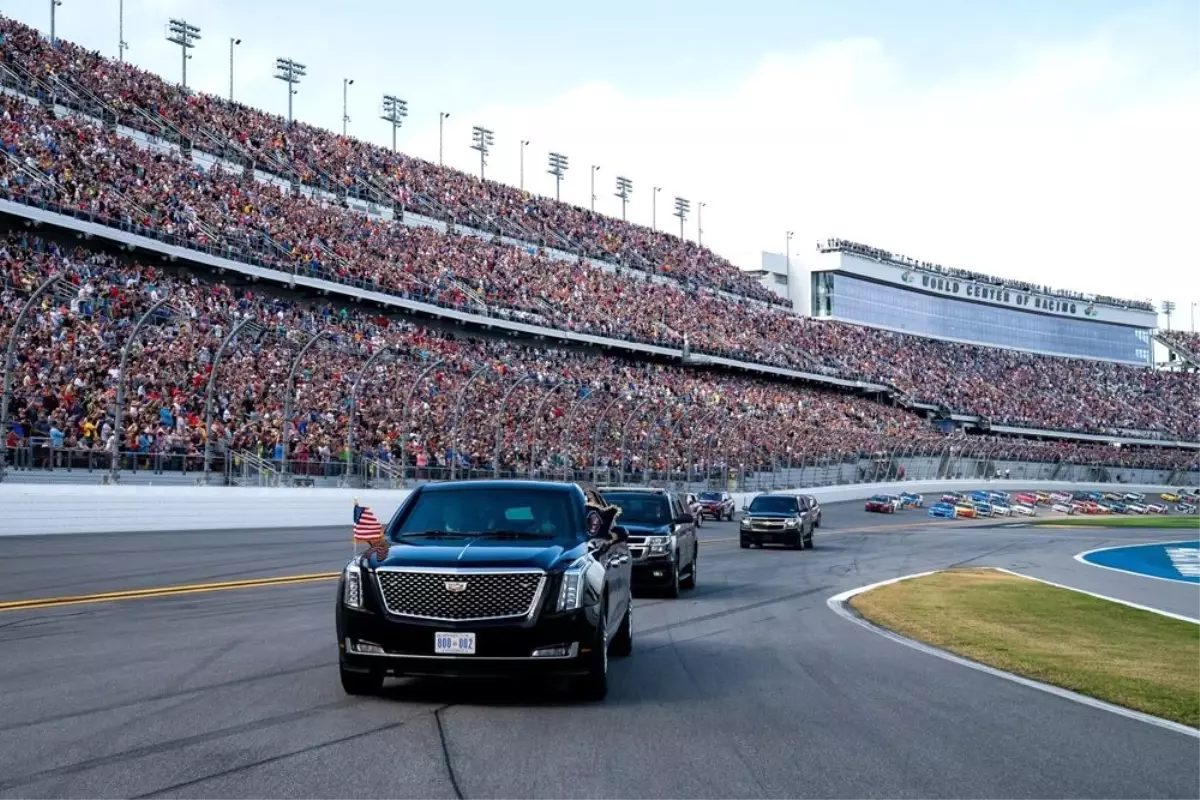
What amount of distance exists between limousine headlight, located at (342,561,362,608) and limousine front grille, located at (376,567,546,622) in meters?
0.17

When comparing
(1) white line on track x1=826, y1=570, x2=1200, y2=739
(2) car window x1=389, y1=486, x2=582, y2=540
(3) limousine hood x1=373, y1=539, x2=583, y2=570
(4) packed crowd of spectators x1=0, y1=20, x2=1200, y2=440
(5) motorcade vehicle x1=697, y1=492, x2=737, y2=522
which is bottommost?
(5) motorcade vehicle x1=697, y1=492, x2=737, y2=522

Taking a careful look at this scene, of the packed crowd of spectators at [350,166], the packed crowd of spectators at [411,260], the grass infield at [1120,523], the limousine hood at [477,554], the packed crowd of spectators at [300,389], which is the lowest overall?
the grass infield at [1120,523]

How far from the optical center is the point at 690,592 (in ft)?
67.4

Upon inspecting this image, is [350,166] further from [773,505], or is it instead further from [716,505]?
[773,505]

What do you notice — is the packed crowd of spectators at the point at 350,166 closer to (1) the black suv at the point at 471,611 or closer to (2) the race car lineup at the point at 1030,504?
(2) the race car lineup at the point at 1030,504

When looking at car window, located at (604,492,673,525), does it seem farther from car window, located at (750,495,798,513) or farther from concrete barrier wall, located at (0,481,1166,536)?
car window, located at (750,495,798,513)

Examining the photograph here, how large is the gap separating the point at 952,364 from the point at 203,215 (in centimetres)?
7688

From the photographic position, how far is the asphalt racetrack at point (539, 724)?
21.6 ft

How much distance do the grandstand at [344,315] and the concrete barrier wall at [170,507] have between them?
93 centimetres

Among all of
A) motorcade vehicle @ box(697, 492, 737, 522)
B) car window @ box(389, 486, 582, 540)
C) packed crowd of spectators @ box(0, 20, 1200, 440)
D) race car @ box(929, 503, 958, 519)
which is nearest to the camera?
car window @ box(389, 486, 582, 540)

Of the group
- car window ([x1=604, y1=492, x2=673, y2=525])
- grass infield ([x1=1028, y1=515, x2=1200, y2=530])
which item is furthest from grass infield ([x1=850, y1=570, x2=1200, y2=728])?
grass infield ([x1=1028, y1=515, x2=1200, y2=530])

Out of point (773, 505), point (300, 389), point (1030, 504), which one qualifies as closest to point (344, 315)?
point (300, 389)

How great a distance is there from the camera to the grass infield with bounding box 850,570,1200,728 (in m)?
10.8

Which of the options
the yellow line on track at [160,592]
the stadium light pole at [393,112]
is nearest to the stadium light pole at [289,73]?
the stadium light pole at [393,112]
